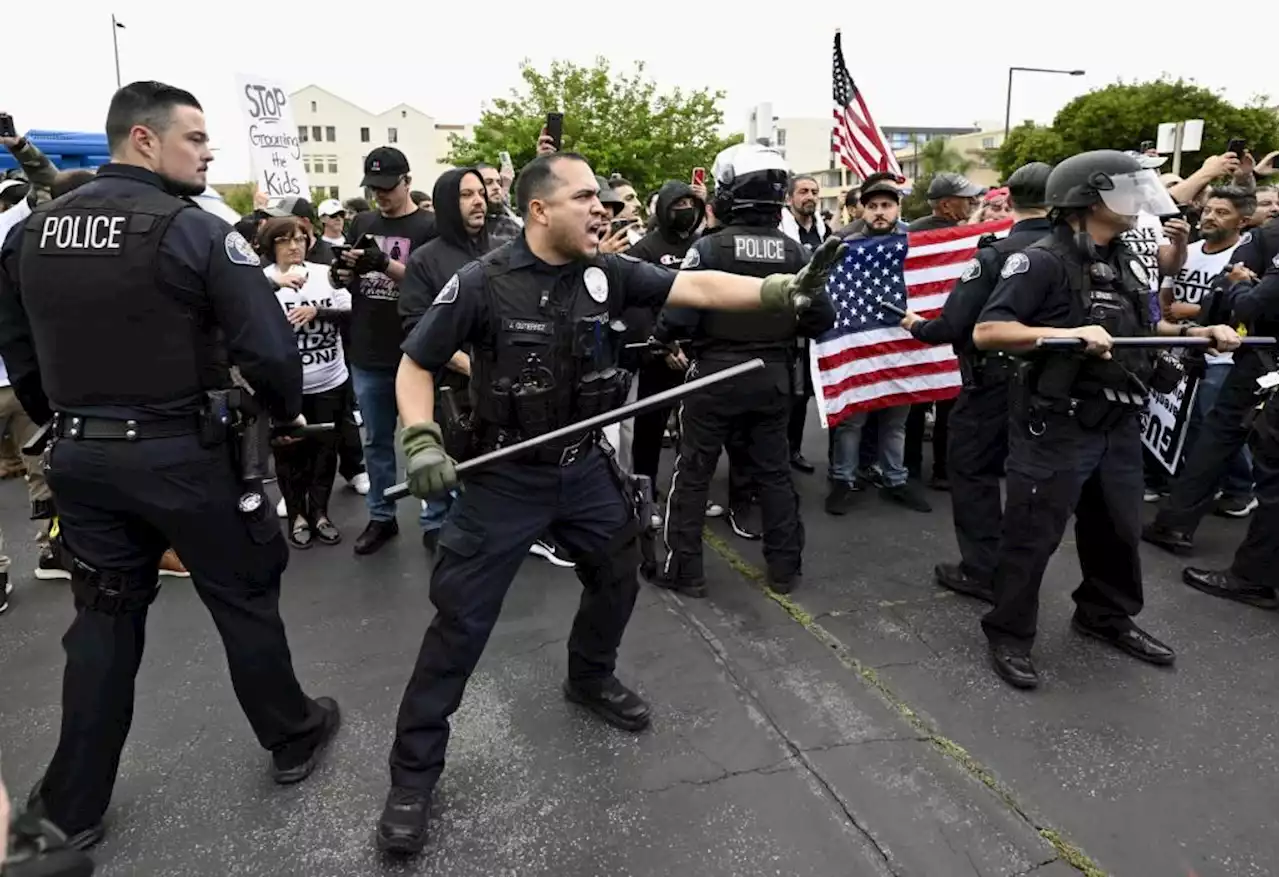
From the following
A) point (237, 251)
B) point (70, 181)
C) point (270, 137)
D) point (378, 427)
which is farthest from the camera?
point (270, 137)

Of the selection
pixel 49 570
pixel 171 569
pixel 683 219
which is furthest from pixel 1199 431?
pixel 49 570

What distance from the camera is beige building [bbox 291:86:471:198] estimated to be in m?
71.9

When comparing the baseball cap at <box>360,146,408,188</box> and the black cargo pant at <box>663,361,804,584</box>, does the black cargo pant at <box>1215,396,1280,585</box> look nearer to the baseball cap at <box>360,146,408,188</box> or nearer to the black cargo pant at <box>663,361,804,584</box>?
the black cargo pant at <box>663,361,804,584</box>

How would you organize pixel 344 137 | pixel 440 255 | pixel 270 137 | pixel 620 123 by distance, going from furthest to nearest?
pixel 344 137 → pixel 620 123 → pixel 270 137 → pixel 440 255

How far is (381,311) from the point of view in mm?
4703

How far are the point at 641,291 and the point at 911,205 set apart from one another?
37.0 m

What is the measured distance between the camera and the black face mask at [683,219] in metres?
4.98

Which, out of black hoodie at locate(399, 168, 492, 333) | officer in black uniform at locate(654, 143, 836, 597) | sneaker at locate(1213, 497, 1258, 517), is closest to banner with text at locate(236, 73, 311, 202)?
black hoodie at locate(399, 168, 492, 333)

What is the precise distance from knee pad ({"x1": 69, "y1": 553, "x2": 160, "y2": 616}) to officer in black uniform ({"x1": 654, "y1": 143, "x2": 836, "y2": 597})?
95.0 inches

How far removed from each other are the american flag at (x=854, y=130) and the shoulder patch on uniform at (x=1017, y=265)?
12.1 ft

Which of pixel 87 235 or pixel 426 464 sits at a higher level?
pixel 87 235

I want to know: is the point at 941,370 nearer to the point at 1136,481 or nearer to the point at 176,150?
the point at 1136,481

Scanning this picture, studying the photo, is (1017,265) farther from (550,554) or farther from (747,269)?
(550,554)

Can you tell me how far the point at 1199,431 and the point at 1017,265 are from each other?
2.61 meters
